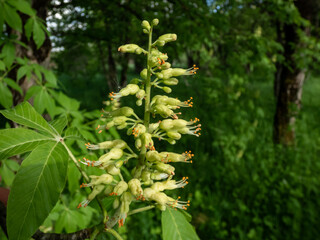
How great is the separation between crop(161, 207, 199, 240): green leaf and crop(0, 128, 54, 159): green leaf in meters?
0.60

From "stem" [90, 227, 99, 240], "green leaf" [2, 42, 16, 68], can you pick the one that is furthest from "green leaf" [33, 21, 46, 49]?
"stem" [90, 227, 99, 240]

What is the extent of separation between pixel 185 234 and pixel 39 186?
59 centimetres

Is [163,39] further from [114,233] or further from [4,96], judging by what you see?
[4,96]

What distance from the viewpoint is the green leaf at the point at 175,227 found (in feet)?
3.23

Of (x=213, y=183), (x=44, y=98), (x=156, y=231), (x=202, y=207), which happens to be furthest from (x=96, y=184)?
(x=213, y=183)

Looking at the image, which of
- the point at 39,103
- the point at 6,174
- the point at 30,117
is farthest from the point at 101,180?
the point at 6,174

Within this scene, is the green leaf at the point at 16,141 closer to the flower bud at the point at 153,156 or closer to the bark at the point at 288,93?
the flower bud at the point at 153,156

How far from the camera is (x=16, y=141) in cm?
94

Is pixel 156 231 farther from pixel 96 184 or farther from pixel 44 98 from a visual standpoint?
pixel 96 184

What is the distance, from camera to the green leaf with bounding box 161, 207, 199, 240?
3.23 feet

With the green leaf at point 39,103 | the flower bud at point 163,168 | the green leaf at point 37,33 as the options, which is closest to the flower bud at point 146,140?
the flower bud at point 163,168

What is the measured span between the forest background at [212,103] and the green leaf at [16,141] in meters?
0.77

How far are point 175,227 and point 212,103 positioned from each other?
12.6ft

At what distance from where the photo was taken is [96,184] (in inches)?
42.9
